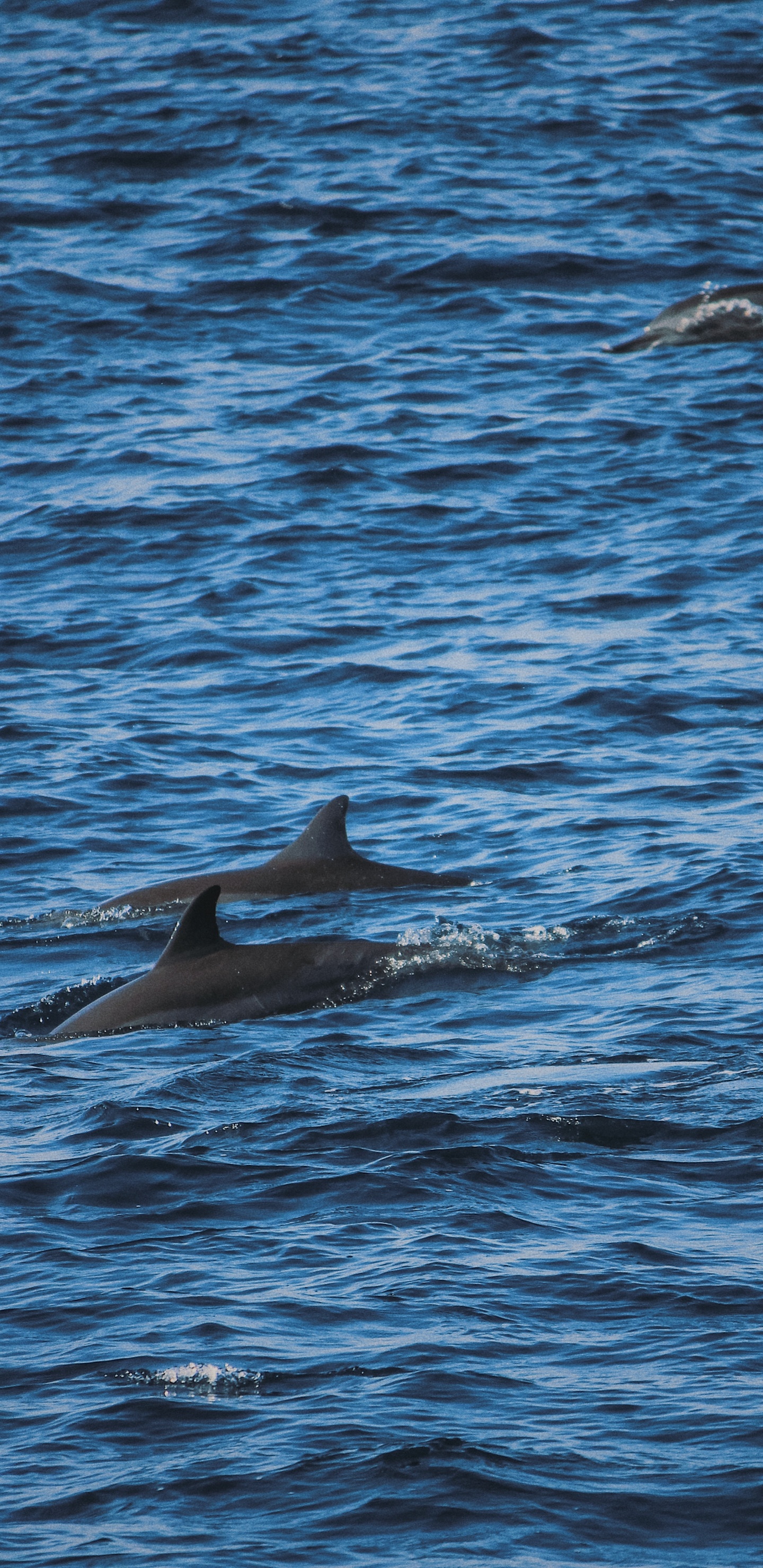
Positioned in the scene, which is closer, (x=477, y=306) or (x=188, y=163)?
(x=477, y=306)

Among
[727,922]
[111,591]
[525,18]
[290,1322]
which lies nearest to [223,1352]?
[290,1322]

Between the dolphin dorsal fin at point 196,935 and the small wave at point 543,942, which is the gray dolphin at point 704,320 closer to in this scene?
the small wave at point 543,942

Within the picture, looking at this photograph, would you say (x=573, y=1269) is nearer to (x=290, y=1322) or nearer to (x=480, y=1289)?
(x=480, y=1289)

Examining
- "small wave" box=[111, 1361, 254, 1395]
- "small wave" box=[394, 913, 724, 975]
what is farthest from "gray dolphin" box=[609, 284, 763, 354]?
"small wave" box=[111, 1361, 254, 1395]

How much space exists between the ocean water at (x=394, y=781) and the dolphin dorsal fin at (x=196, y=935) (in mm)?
608

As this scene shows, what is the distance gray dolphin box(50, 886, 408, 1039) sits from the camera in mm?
11391

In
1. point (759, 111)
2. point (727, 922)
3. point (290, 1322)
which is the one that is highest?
point (759, 111)

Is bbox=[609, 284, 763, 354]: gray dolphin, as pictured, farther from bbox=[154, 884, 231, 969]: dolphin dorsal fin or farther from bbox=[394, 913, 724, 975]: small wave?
bbox=[154, 884, 231, 969]: dolphin dorsal fin

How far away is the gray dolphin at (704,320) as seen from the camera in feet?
85.0

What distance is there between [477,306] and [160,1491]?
22.8m

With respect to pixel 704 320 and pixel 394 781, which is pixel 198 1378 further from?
pixel 704 320

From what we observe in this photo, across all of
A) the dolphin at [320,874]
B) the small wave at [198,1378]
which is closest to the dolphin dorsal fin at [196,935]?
the dolphin at [320,874]

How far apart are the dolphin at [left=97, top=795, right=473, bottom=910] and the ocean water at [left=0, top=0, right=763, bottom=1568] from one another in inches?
7.5

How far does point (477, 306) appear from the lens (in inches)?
1085
